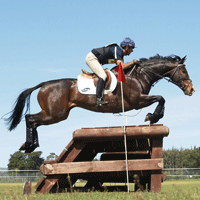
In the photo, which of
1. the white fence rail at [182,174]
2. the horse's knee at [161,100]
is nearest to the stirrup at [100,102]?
the horse's knee at [161,100]

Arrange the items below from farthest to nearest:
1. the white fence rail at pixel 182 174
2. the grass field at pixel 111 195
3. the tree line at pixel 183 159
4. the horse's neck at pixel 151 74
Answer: the tree line at pixel 183 159 → the white fence rail at pixel 182 174 → the horse's neck at pixel 151 74 → the grass field at pixel 111 195

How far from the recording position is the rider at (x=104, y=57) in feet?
21.1

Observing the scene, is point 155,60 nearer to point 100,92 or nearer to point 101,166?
point 100,92

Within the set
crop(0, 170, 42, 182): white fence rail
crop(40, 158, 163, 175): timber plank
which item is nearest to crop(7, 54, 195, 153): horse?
crop(40, 158, 163, 175): timber plank

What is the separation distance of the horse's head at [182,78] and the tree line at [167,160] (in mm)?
40953

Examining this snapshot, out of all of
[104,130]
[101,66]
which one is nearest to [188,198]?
[104,130]

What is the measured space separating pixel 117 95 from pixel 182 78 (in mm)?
1563

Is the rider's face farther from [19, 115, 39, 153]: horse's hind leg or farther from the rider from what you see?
[19, 115, 39, 153]: horse's hind leg

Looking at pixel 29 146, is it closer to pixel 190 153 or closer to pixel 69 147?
pixel 69 147

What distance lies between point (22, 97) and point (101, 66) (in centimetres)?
205

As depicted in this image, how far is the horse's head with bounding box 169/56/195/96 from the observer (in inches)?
271

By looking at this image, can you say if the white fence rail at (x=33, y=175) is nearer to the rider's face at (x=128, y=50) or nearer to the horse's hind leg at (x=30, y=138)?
the horse's hind leg at (x=30, y=138)

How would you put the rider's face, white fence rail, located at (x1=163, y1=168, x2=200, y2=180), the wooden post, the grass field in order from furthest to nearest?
white fence rail, located at (x1=163, y1=168, x2=200, y2=180)
the rider's face
the wooden post
the grass field

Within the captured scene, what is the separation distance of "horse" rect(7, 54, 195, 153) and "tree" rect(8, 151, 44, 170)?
133 feet
